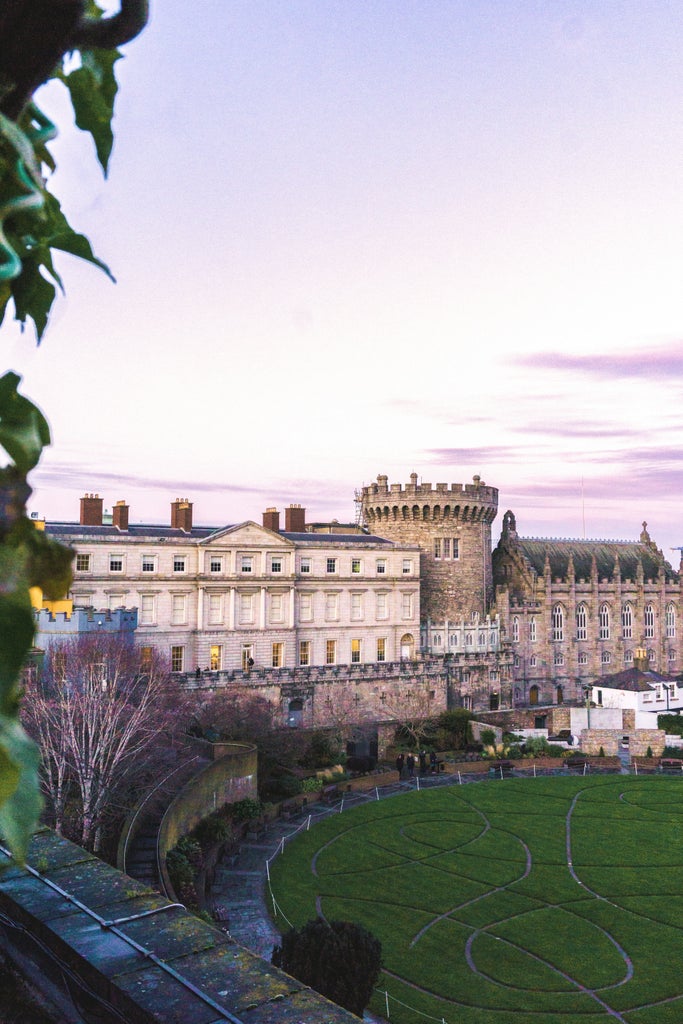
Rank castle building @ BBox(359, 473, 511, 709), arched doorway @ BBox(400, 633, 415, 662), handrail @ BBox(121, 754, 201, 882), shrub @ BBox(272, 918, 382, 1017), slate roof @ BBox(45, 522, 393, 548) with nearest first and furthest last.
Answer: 1. shrub @ BBox(272, 918, 382, 1017)
2. handrail @ BBox(121, 754, 201, 882)
3. slate roof @ BBox(45, 522, 393, 548)
4. arched doorway @ BBox(400, 633, 415, 662)
5. castle building @ BBox(359, 473, 511, 709)

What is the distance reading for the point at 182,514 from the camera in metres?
61.0

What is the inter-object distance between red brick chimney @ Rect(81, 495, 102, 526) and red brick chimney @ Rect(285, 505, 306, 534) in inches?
598

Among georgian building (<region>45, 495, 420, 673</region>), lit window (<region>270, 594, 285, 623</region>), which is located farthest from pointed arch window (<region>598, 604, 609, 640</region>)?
lit window (<region>270, 594, 285, 623</region>)

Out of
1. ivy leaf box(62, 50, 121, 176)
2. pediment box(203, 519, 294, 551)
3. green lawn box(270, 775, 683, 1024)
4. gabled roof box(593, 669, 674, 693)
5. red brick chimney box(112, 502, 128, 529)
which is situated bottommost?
green lawn box(270, 775, 683, 1024)

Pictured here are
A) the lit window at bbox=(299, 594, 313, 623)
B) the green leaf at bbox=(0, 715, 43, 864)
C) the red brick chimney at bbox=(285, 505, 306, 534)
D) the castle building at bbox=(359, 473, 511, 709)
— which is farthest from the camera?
the castle building at bbox=(359, 473, 511, 709)

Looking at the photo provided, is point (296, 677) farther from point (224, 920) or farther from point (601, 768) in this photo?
point (224, 920)

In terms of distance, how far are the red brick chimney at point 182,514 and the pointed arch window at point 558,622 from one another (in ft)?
112

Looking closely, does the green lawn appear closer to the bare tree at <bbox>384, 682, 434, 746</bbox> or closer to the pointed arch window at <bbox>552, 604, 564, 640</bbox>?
the bare tree at <bbox>384, 682, 434, 746</bbox>

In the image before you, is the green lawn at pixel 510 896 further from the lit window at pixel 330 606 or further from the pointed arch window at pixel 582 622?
the pointed arch window at pixel 582 622

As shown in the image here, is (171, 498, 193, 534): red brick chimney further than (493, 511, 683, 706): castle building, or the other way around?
(493, 511, 683, 706): castle building

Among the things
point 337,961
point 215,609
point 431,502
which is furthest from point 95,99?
point 431,502

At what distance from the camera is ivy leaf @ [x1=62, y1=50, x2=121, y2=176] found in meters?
1.86

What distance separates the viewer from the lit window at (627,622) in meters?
78.8

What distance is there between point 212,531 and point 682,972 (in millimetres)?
45146
